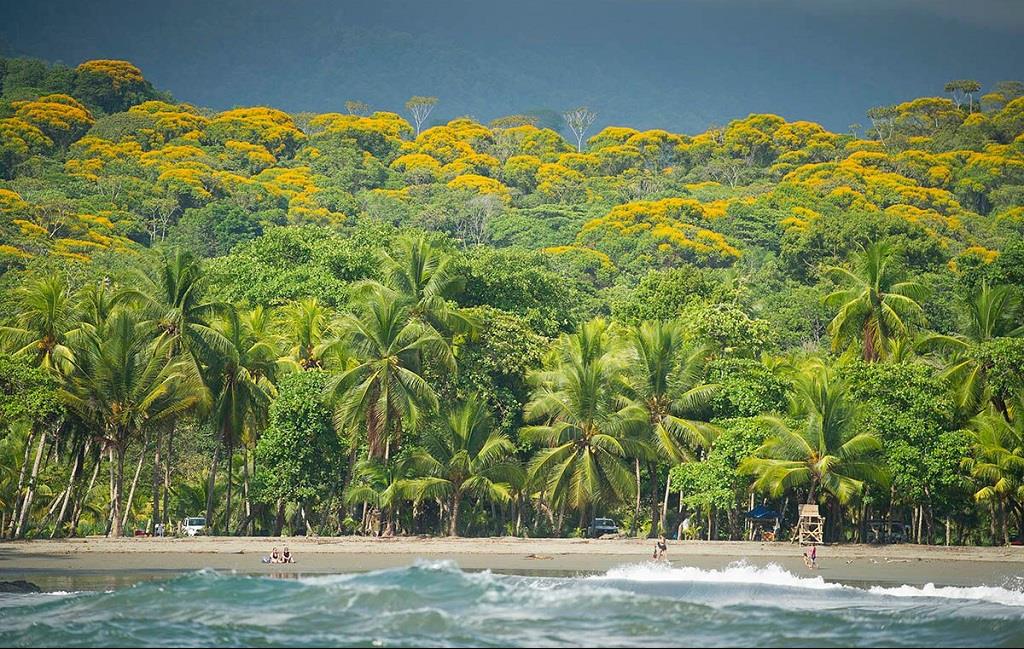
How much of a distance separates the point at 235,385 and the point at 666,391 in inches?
567

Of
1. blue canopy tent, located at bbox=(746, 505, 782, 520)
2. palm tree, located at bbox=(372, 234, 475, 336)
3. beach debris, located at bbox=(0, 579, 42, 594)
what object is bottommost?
beach debris, located at bbox=(0, 579, 42, 594)

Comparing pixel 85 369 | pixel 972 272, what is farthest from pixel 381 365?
pixel 972 272

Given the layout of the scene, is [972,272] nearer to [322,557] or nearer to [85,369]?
[322,557]

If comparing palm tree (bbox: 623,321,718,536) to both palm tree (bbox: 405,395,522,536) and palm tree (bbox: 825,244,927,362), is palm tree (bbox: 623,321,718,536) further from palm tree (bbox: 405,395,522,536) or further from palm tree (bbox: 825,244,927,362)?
palm tree (bbox: 825,244,927,362)

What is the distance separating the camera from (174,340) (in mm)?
41094

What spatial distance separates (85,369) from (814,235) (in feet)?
169

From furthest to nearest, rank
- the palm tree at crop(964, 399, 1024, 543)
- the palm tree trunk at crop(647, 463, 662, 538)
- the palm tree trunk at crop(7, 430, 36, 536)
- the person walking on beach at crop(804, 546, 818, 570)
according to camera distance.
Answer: the palm tree trunk at crop(647, 463, 662, 538), the palm tree trunk at crop(7, 430, 36, 536), the palm tree at crop(964, 399, 1024, 543), the person walking on beach at crop(804, 546, 818, 570)

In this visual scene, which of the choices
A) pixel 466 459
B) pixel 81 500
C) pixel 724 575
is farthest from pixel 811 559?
pixel 81 500

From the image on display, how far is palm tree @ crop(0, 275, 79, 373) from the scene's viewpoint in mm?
40831

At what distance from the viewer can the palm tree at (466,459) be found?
41.4 meters

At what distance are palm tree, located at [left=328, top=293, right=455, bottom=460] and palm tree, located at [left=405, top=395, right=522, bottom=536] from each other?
3.74 ft

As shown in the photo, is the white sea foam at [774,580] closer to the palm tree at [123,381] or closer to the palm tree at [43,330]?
the palm tree at [123,381]

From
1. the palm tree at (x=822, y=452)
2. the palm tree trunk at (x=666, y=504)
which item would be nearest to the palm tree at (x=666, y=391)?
the palm tree trunk at (x=666, y=504)

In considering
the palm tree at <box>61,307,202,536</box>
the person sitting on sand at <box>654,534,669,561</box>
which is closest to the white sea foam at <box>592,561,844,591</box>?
the person sitting on sand at <box>654,534,669,561</box>
